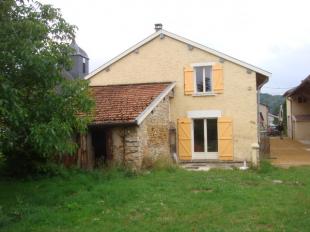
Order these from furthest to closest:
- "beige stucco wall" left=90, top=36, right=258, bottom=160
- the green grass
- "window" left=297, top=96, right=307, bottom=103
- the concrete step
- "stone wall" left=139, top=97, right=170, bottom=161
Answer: "window" left=297, top=96, right=307, bottom=103 < "beige stucco wall" left=90, top=36, right=258, bottom=160 < the concrete step < "stone wall" left=139, top=97, right=170, bottom=161 < the green grass

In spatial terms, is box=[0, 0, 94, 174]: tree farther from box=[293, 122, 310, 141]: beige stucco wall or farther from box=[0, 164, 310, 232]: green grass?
box=[293, 122, 310, 141]: beige stucco wall

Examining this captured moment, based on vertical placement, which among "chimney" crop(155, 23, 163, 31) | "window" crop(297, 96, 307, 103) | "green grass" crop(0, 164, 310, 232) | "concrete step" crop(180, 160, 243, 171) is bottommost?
"green grass" crop(0, 164, 310, 232)

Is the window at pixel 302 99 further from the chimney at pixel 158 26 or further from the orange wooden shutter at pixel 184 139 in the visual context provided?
the orange wooden shutter at pixel 184 139

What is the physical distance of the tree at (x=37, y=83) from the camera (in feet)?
30.2

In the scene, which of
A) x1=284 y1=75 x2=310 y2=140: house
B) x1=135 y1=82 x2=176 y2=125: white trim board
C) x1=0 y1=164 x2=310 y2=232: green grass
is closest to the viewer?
x1=0 y1=164 x2=310 y2=232: green grass

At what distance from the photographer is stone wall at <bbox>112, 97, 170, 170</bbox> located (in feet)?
52.4

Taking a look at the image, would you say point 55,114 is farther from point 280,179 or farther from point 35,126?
point 280,179

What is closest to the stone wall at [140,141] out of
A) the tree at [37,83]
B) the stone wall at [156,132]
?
the stone wall at [156,132]

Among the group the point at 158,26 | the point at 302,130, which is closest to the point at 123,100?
the point at 158,26

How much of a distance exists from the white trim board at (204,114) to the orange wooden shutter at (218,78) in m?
0.95

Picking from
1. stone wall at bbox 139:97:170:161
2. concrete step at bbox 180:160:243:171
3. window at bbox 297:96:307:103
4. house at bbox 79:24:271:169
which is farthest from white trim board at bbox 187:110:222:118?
window at bbox 297:96:307:103

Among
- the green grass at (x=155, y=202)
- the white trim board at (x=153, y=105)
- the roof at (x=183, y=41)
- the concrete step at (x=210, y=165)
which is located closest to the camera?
the green grass at (x=155, y=202)

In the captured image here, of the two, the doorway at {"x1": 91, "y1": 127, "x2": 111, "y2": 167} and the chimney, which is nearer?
the doorway at {"x1": 91, "y1": 127, "x2": 111, "y2": 167}

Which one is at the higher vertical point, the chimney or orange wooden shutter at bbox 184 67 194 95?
the chimney
